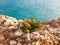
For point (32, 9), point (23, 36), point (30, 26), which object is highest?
point (30, 26)

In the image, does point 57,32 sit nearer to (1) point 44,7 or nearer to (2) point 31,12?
(2) point 31,12

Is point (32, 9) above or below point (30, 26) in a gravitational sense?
below

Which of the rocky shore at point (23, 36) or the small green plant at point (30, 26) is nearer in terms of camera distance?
the rocky shore at point (23, 36)

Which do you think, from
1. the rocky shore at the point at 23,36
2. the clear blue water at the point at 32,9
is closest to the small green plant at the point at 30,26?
the rocky shore at the point at 23,36

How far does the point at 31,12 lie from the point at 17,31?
307 inches

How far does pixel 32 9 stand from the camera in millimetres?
15859

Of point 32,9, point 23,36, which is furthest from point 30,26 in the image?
point 32,9

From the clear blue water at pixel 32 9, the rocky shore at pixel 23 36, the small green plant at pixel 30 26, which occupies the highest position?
the small green plant at pixel 30 26

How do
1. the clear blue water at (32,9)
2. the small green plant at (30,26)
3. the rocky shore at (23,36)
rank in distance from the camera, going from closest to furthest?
the rocky shore at (23,36) < the small green plant at (30,26) < the clear blue water at (32,9)

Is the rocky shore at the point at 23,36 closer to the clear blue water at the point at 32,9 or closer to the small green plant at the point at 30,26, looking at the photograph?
the small green plant at the point at 30,26

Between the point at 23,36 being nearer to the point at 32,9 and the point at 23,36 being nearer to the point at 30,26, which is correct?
the point at 30,26

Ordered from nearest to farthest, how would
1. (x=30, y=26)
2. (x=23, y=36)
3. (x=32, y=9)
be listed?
1. (x=23, y=36)
2. (x=30, y=26)
3. (x=32, y=9)

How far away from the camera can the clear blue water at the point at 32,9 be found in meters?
14.6

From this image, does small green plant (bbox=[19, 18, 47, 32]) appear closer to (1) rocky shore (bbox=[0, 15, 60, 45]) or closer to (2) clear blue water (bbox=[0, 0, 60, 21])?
(1) rocky shore (bbox=[0, 15, 60, 45])
